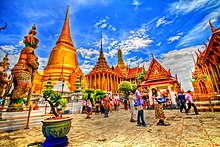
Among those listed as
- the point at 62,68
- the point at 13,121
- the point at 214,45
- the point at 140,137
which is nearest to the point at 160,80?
the point at 214,45

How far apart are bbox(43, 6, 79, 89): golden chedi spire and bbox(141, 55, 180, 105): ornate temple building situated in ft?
59.1

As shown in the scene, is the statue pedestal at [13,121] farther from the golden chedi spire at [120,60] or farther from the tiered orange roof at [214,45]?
the golden chedi spire at [120,60]

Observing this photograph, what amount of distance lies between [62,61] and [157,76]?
75.1 feet

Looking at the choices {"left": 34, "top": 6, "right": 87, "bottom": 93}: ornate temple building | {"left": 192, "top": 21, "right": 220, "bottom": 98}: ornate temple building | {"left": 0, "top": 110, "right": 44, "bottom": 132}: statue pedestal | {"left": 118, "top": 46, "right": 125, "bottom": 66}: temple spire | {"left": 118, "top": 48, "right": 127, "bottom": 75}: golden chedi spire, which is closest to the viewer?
{"left": 0, "top": 110, "right": 44, "bottom": 132}: statue pedestal

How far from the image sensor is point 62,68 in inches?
982

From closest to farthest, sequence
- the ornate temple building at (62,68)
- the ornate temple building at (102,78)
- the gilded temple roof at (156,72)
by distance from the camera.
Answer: the gilded temple roof at (156,72)
the ornate temple building at (62,68)
the ornate temple building at (102,78)

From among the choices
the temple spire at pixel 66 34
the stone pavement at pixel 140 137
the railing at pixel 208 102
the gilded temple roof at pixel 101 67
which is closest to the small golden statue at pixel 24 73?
the stone pavement at pixel 140 137

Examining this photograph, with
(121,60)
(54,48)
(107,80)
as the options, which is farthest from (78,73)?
(121,60)

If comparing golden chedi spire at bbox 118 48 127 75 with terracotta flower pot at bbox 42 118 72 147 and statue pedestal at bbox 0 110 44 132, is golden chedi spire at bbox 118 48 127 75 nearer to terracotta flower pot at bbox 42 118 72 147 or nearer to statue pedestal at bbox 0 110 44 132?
statue pedestal at bbox 0 110 44 132

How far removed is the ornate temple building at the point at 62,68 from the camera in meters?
24.4

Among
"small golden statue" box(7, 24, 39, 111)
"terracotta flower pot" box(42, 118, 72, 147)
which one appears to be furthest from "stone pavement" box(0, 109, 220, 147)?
"small golden statue" box(7, 24, 39, 111)

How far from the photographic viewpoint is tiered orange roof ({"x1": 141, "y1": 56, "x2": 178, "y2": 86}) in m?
12.3

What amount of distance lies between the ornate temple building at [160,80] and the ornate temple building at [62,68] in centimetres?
1662

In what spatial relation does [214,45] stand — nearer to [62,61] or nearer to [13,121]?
[13,121]
